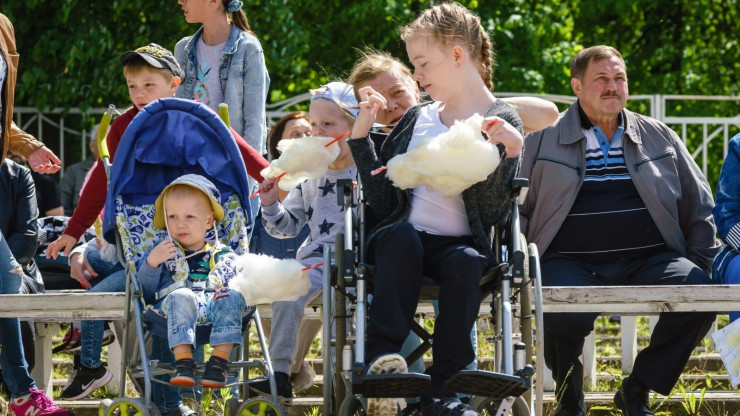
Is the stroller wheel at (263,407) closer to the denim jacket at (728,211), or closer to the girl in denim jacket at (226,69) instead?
the girl in denim jacket at (226,69)

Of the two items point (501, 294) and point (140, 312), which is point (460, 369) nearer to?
point (501, 294)

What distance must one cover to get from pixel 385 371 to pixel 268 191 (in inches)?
56.6

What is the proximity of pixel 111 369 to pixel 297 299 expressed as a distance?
1995 millimetres

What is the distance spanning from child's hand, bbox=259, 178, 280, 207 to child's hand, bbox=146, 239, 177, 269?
618 mm

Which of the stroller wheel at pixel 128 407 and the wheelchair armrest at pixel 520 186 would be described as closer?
the wheelchair armrest at pixel 520 186

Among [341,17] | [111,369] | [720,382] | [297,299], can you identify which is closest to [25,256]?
[111,369]

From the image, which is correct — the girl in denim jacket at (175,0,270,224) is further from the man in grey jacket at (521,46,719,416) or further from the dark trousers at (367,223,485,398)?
the dark trousers at (367,223,485,398)

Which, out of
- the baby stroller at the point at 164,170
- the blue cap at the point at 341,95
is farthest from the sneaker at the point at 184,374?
the blue cap at the point at 341,95

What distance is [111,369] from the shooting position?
667cm

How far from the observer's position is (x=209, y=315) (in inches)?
179

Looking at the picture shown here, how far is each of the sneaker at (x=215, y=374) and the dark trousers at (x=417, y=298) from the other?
2.10ft

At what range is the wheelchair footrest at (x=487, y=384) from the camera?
3.84m

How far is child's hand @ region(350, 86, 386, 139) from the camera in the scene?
4.39 m

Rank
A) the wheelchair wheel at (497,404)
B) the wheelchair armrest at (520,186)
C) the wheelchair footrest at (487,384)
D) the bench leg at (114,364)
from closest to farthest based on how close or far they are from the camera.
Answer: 1. the wheelchair footrest at (487,384)
2. the wheelchair wheel at (497,404)
3. the wheelchair armrest at (520,186)
4. the bench leg at (114,364)
